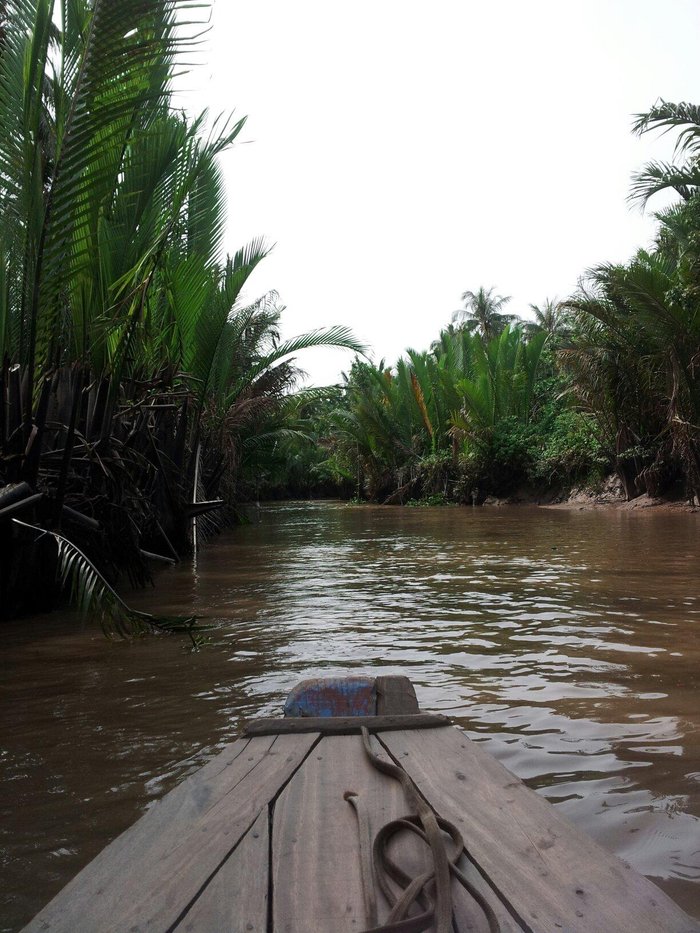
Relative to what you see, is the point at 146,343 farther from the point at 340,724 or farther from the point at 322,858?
the point at 322,858

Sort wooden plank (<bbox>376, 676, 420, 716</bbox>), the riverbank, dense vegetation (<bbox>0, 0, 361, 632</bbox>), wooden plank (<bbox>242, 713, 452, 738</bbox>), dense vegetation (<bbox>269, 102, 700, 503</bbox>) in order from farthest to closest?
the riverbank → dense vegetation (<bbox>269, 102, 700, 503</bbox>) → dense vegetation (<bbox>0, 0, 361, 632</bbox>) → wooden plank (<bbox>376, 676, 420, 716</bbox>) → wooden plank (<bbox>242, 713, 452, 738</bbox>)

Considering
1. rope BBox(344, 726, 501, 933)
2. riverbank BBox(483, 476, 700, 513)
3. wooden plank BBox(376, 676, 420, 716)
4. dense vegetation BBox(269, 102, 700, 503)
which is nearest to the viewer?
rope BBox(344, 726, 501, 933)

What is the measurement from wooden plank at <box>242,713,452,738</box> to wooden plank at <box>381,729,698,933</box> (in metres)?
0.19

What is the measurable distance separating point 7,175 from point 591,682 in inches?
170

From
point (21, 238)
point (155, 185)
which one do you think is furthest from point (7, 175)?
point (155, 185)

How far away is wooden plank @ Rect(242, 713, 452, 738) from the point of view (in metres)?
2.15

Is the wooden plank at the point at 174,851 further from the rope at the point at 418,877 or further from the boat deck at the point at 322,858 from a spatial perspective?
the rope at the point at 418,877

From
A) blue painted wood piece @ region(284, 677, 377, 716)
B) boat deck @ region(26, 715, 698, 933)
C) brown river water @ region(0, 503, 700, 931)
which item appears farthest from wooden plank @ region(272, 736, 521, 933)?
A: brown river water @ region(0, 503, 700, 931)

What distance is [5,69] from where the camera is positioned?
15.3ft

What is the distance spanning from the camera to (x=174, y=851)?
1.48 metres

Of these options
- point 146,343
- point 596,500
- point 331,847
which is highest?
point 146,343

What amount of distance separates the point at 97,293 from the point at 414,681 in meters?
4.30

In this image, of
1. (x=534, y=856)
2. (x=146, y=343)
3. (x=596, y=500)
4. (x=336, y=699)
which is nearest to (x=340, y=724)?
(x=336, y=699)

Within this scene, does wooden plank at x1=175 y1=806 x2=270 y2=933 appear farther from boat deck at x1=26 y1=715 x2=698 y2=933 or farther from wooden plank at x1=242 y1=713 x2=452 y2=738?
wooden plank at x1=242 y1=713 x2=452 y2=738
